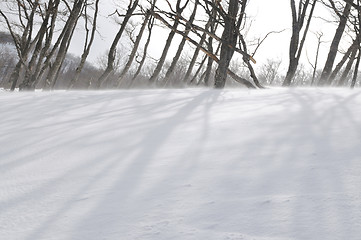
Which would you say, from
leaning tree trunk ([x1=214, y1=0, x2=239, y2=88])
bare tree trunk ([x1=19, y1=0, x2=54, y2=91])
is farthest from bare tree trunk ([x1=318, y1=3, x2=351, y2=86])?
bare tree trunk ([x1=19, y1=0, x2=54, y2=91])

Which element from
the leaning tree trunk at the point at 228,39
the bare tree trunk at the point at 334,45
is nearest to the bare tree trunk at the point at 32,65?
the leaning tree trunk at the point at 228,39

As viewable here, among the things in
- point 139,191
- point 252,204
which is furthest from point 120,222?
point 252,204

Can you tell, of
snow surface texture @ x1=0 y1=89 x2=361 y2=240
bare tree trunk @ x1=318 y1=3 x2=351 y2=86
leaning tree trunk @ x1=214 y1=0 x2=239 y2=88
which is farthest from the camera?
bare tree trunk @ x1=318 y1=3 x2=351 y2=86

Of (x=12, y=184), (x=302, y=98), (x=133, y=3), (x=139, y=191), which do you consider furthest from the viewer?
(x=133, y=3)

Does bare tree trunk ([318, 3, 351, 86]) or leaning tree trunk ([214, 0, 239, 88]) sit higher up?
bare tree trunk ([318, 3, 351, 86])

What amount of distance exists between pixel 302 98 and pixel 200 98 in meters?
0.89

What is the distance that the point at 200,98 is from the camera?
279 cm

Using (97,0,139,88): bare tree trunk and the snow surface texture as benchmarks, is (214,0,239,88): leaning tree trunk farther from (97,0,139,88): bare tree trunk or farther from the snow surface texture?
(97,0,139,88): bare tree trunk

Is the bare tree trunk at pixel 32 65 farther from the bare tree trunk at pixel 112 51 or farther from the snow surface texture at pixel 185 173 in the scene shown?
the snow surface texture at pixel 185 173

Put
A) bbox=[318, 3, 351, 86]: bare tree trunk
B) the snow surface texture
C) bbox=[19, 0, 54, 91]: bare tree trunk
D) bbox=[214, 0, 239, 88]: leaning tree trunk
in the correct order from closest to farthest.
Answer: the snow surface texture
bbox=[214, 0, 239, 88]: leaning tree trunk
bbox=[318, 3, 351, 86]: bare tree trunk
bbox=[19, 0, 54, 91]: bare tree trunk

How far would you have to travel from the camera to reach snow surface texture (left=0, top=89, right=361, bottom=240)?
92 centimetres

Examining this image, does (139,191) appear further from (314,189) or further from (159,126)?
(159,126)

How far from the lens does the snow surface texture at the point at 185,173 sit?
0.92m

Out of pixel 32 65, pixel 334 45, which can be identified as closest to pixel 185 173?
pixel 334 45
